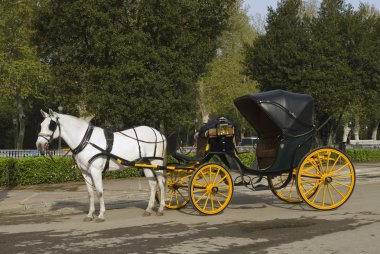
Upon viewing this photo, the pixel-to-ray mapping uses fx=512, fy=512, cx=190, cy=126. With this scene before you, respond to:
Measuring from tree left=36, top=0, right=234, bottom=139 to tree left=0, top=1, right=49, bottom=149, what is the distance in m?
10.2

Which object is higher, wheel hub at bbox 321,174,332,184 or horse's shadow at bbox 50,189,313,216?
wheel hub at bbox 321,174,332,184

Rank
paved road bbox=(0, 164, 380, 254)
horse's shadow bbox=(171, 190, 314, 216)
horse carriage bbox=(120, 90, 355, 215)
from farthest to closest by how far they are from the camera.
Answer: horse's shadow bbox=(171, 190, 314, 216) → horse carriage bbox=(120, 90, 355, 215) → paved road bbox=(0, 164, 380, 254)

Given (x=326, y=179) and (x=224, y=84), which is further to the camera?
(x=224, y=84)

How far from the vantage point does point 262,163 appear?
11.6 metres

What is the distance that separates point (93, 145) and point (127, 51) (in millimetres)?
14231

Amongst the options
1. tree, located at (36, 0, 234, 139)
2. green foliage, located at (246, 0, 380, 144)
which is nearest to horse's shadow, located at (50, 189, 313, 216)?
tree, located at (36, 0, 234, 139)

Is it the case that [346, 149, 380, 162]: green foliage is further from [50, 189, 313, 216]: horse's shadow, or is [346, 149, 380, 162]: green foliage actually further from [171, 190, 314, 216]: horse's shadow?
[171, 190, 314, 216]: horse's shadow

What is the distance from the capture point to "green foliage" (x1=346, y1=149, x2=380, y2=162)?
33.5 meters

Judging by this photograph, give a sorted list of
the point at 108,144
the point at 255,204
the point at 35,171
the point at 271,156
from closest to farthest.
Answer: the point at 108,144
the point at 271,156
the point at 255,204
the point at 35,171

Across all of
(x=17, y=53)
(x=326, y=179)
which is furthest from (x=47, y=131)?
(x=17, y=53)

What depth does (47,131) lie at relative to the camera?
981 centimetres

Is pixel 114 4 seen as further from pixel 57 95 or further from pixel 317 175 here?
pixel 317 175

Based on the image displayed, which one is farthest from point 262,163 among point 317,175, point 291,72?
point 291,72

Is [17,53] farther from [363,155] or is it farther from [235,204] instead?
[235,204]
